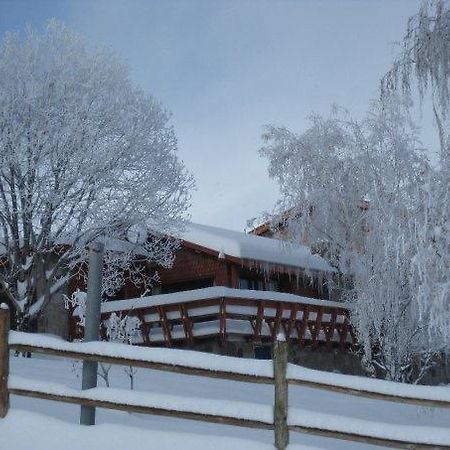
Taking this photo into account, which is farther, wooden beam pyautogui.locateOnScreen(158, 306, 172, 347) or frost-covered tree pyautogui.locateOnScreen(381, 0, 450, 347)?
wooden beam pyautogui.locateOnScreen(158, 306, 172, 347)

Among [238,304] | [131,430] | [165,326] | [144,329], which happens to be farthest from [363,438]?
[144,329]

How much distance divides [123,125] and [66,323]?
8.05m

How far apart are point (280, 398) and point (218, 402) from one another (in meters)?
0.66

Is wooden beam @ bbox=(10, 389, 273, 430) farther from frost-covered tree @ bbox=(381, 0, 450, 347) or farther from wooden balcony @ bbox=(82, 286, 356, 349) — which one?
wooden balcony @ bbox=(82, 286, 356, 349)

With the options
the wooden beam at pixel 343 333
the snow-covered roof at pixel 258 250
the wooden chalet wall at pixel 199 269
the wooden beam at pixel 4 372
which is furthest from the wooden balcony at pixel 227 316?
the wooden beam at pixel 4 372

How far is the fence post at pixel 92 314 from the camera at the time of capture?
23.7 feet

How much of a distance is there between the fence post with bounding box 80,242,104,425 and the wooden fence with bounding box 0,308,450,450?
0.19 meters

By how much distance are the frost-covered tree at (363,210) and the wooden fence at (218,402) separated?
8.35m

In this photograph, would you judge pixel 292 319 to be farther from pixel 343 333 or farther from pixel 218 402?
pixel 218 402

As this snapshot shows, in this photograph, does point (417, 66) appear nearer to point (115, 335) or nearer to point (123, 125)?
point (115, 335)

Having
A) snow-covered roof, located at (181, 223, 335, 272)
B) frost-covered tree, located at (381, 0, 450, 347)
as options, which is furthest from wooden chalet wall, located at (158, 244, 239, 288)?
frost-covered tree, located at (381, 0, 450, 347)

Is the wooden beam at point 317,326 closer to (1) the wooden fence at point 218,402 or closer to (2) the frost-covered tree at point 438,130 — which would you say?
(2) the frost-covered tree at point 438,130

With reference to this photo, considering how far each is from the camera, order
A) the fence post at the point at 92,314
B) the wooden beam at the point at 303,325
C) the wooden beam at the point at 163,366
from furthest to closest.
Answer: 1. the wooden beam at the point at 303,325
2. the fence post at the point at 92,314
3. the wooden beam at the point at 163,366

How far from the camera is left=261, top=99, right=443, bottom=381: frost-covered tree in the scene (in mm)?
16188
